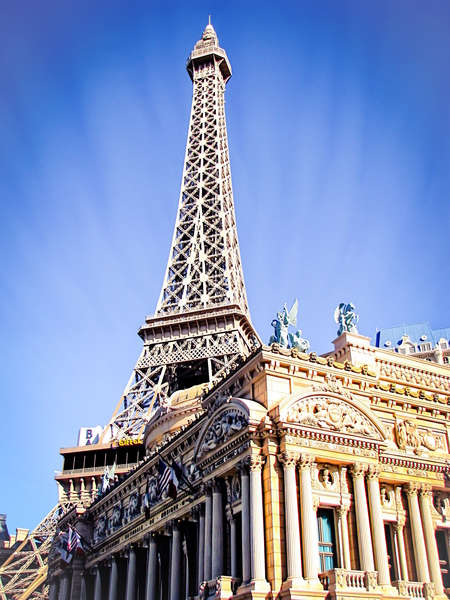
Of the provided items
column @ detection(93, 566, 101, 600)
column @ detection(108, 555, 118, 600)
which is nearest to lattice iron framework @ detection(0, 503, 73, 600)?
column @ detection(93, 566, 101, 600)

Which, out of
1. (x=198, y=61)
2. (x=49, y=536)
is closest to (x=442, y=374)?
(x=49, y=536)

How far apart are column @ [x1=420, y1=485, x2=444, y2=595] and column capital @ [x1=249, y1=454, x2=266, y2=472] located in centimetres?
914

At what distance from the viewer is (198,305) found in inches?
3878

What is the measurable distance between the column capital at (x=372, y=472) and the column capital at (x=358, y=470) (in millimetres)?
207

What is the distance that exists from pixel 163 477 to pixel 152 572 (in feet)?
23.3

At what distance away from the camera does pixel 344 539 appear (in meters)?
27.2

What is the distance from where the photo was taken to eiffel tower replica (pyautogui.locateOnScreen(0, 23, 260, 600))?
82.8 meters

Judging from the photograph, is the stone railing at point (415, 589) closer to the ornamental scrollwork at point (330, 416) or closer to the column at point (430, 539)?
the column at point (430, 539)

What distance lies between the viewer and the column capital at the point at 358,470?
28241mm

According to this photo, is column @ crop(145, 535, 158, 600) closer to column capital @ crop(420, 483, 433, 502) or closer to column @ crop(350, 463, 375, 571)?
column @ crop(350, 463, 375, 571)

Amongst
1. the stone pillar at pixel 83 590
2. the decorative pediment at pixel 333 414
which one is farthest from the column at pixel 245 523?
the stone pillar at pixel 83 590

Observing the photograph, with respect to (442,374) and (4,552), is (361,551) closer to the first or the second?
(442,374)

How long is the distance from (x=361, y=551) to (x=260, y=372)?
27.6ft

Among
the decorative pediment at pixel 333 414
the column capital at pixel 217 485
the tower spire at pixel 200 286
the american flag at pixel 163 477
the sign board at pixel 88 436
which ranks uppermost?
the tower spire at pixel 200 286
